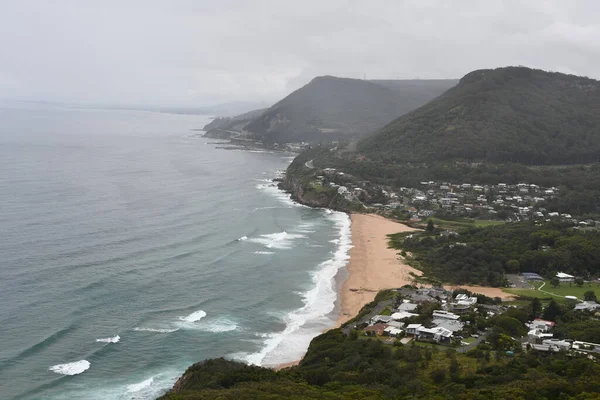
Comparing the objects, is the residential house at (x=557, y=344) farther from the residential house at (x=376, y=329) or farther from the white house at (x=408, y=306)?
the white house at (x=408, y=306)

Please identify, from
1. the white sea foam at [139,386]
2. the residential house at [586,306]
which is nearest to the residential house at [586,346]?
the residential house at [586,306]

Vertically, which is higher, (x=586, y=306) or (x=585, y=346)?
(x=585, y=346)

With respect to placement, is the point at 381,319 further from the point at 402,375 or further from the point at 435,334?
the point at 402,375

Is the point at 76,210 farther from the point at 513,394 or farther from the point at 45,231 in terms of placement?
the point at 513,394

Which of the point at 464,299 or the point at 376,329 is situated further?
the point at 464,299

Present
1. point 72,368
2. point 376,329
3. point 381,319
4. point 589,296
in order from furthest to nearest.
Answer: point 589,296 < point 381,319 < point 376,329 < point 72,368

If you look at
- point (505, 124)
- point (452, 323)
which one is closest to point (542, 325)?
point (452, 323)

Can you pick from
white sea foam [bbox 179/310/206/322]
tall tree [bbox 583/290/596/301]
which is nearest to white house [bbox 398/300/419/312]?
tall tree [bbox 583/290/596/301]
